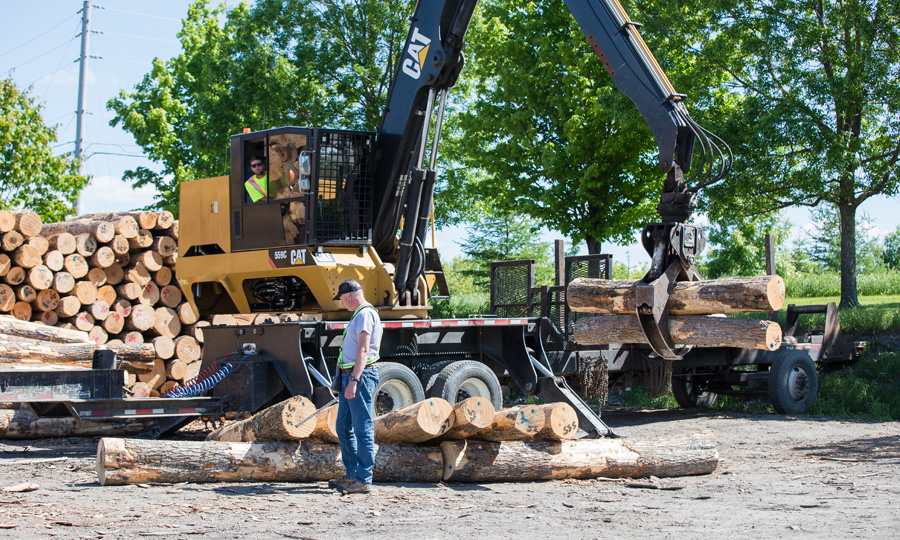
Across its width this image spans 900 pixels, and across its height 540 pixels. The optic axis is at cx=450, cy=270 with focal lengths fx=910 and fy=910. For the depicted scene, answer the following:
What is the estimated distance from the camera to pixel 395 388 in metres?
9.91

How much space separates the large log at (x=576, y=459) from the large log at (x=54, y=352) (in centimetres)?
543

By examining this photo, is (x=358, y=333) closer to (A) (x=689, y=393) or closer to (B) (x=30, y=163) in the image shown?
(A) (x=689, y=393)

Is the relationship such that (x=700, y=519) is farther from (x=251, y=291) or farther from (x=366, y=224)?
(x=251, y=291)

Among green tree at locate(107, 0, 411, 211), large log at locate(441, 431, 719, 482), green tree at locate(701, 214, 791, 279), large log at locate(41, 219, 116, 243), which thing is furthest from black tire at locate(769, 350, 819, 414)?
green tree at locate(701, 214, 791, 279)

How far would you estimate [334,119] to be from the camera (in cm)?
2494

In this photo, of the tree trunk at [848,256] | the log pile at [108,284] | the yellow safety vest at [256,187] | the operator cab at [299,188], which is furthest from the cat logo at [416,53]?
the tree trunk at [848,256]

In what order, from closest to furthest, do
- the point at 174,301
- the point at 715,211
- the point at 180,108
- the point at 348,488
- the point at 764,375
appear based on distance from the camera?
1. the point at 348,488
2. the point at 764,375
3. the point at 174,301
4. the point at 715,211
5. the point at 180,108

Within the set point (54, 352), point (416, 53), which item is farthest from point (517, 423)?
point (54, 352)

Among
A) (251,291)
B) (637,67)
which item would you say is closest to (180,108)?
(251,291)

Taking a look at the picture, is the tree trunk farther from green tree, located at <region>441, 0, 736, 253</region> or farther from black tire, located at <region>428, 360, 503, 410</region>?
black tire, located at <region>428, 360, 503, 410</region>

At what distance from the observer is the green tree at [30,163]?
80.3 ft

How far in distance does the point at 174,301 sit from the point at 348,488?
8.92 meters

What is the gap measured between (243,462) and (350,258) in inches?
144

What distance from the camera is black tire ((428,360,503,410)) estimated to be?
33.3 ft
